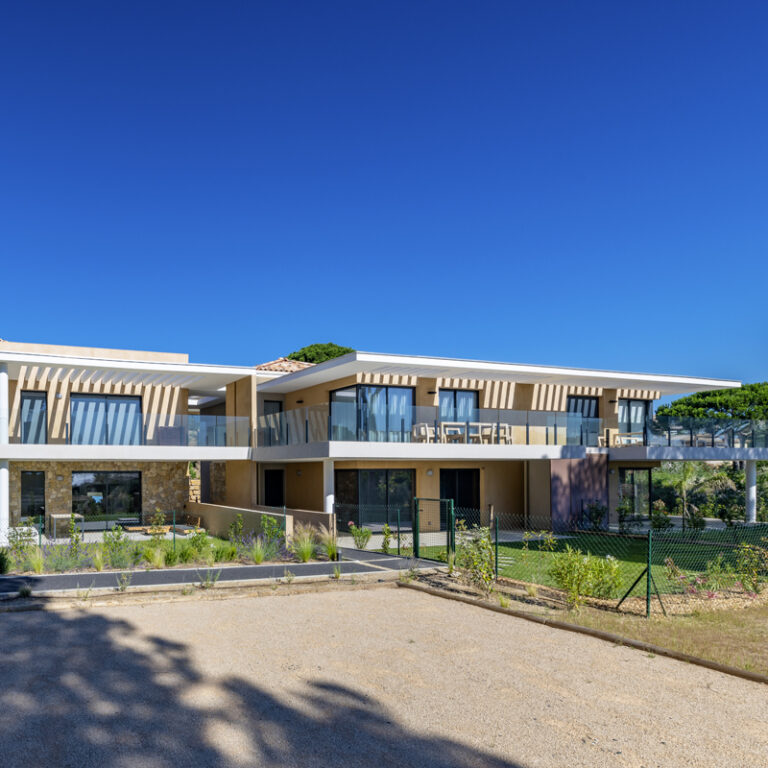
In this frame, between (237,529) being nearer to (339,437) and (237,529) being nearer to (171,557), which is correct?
(339,437)

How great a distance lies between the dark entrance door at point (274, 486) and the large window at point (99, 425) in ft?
17.7

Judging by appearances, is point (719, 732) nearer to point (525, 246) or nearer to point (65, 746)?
point (65, 746)

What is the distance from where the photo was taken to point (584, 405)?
1054 inches

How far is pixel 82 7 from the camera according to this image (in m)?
18.4

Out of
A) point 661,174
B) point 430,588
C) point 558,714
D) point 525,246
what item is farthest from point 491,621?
point 525,246

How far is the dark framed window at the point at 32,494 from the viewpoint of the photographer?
75.4ft

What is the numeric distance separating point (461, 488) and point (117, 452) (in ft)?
36.9

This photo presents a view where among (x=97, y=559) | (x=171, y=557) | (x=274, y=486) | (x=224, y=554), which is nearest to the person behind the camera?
(x=97, y=559)

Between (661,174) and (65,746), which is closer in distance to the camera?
(65,746)

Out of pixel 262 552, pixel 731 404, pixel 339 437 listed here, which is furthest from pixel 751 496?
pixel 731 404

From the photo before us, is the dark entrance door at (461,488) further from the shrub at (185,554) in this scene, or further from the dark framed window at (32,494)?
the dark framed window at (32,494)

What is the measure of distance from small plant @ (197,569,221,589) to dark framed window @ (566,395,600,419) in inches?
674

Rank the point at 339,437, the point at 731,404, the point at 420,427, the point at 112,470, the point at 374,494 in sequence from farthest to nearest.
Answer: the point at 731,404 < the point at 112,470 < the point at 374,494 < the point at 420,427 < the point at 339,437

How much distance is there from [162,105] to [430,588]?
66.4 feet
